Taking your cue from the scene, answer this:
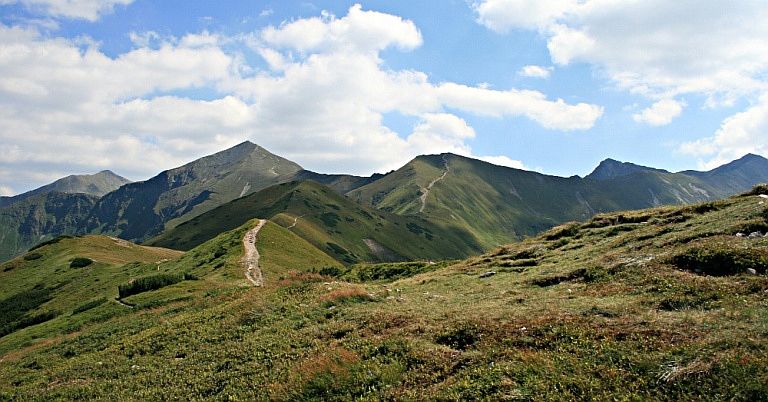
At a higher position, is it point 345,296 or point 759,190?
point 759,190

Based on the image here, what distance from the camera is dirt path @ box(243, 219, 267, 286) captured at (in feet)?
217

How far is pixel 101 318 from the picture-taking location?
1857 inches

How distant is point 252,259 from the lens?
79.2 meters

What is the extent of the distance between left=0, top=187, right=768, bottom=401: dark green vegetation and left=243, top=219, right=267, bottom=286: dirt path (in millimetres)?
27607

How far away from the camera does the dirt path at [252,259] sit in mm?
66250

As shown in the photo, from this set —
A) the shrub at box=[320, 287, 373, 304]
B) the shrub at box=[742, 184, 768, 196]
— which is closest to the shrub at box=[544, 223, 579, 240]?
the shrub at box=[742, 184, 768, 196]

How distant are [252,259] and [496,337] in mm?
67478

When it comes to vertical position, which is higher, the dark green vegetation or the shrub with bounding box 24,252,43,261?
the shrub with bounding box 24,252,43,261

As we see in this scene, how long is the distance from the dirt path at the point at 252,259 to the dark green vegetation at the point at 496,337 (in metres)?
27.6

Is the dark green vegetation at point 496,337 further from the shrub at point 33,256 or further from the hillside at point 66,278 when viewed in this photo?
the shrub at point 33,256

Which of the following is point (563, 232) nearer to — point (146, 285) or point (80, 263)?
point (146, 285)

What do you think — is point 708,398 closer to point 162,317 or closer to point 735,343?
point 735,343

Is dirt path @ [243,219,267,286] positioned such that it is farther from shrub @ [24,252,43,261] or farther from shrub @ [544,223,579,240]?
shrub @ [24,252,43,261]

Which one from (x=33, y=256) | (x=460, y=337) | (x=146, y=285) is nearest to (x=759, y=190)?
(x=460, y=337)
